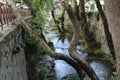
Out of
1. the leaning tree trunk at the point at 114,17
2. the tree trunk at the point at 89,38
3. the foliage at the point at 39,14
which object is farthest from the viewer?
the tree trunk at the point at 89,38

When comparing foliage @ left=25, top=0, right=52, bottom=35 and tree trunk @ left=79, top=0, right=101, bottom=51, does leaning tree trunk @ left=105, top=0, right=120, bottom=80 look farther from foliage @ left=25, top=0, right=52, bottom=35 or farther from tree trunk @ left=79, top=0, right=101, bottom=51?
tree trunk @ left=79, top=0, right=101, bottom=51

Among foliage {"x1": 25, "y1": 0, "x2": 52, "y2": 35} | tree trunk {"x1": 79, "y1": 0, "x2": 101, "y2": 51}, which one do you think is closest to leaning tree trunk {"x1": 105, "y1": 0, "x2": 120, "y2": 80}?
foliage {"x1": 25, "y1": 0, "x2": 52, "y2": 35}

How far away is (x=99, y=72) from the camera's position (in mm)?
13461

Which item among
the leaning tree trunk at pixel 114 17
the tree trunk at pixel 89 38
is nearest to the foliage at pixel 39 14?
the tree trunk at pixel 89 38

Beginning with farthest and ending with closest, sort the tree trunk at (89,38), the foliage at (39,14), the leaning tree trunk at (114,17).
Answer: the tree trunk at (89,38) < the foliage at (39,14) < the leaning tree trunk at (114,17)

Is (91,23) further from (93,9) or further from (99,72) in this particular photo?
(99,72)

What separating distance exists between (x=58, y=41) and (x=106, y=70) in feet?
32.9

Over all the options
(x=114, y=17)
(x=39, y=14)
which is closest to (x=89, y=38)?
(x=39, y=14)

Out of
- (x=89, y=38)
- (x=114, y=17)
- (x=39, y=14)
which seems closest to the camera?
(x=114, y=17)

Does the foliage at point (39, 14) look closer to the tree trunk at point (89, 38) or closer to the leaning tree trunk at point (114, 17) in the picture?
the tree trunk at point (89, 38)

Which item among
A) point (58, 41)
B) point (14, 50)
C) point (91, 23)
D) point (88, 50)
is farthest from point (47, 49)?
point (58, 41)

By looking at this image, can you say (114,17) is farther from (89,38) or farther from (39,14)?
(89,38)

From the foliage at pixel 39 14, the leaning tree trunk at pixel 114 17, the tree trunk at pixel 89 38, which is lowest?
the tree trunk at pixel 89 38

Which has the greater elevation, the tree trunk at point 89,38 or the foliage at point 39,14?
the foliage at point 39,14
